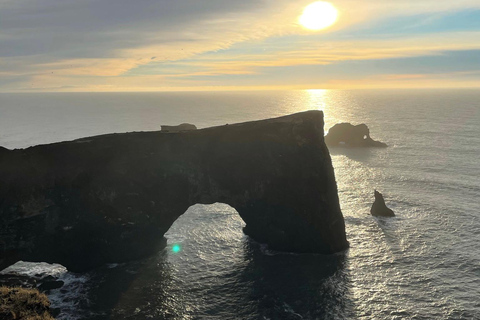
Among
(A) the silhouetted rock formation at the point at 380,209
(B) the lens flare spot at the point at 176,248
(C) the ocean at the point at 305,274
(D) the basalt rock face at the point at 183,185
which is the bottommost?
(C) the ocean at the point at 305,274

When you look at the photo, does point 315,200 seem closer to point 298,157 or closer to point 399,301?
point 298,157

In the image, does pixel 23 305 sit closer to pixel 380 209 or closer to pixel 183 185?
pixel 183 185

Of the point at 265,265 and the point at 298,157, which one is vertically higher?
the point at 298,157

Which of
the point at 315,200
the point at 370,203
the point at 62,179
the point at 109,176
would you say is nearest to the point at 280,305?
the point at 315,200

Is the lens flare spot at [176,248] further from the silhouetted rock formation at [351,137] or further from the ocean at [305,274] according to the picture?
the silhouetted rock formation at [351,137]

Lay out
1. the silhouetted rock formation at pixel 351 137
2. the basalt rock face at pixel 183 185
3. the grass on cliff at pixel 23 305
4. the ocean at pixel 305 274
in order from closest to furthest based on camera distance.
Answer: the grass on cliff at pixel 23 305
the ocean at pixel 305 274
the basalt rock face at pixel 183 185
the silhouetted rock formation at pixel 351 137

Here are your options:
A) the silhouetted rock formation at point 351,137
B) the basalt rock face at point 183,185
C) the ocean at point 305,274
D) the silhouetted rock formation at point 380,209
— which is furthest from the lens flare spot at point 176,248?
the silhouetted rock formation at point 351,137
